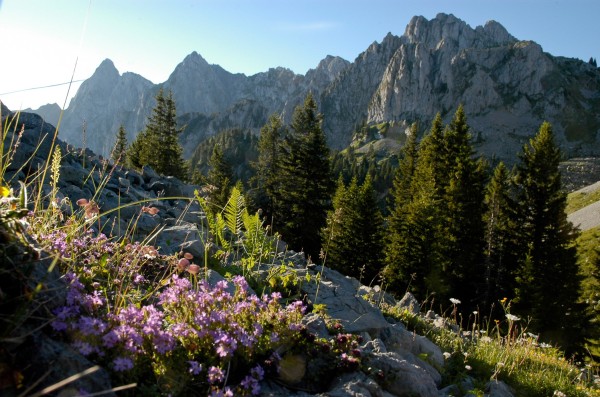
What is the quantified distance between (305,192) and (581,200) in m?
103

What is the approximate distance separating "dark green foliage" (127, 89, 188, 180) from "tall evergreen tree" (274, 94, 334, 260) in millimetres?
17918

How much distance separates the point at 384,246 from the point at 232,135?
17163cm

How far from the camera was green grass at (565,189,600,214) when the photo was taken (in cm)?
9969

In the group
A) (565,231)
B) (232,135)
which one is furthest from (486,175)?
(232,135)

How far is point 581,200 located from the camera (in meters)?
104

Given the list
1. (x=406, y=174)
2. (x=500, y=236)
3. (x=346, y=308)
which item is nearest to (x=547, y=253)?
(x=500, y=236)

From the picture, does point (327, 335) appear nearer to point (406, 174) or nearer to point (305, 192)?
point (305, 192)

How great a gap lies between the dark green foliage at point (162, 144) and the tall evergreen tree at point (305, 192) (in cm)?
1792

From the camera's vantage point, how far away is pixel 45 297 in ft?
7.44

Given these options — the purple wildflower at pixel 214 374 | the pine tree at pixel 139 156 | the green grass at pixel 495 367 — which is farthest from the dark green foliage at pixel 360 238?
the purple wildflower at pixel 214 374

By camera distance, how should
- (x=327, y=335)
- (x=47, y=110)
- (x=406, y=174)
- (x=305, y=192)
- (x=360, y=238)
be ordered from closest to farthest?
(x=327, y=335) < (x=305, y=192) < (x=360, y=238) < (x=47, y=110) < (x=406, y=174)

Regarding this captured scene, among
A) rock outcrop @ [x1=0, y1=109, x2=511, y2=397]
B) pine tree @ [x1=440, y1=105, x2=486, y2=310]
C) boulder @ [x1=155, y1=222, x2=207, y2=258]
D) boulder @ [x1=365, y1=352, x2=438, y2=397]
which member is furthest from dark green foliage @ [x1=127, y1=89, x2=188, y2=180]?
boulder @ [x1=365, y1=352, x2=438, y2=397]

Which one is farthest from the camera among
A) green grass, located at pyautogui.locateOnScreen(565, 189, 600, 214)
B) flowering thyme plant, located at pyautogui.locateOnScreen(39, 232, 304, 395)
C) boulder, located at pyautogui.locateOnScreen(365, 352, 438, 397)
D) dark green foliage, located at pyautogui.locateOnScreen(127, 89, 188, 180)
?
green grass, located at pyautogui.locateOnScreen(565, 189, 600, 214)

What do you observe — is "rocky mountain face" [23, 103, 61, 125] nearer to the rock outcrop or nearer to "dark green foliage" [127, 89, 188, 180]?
the rock outcrop
